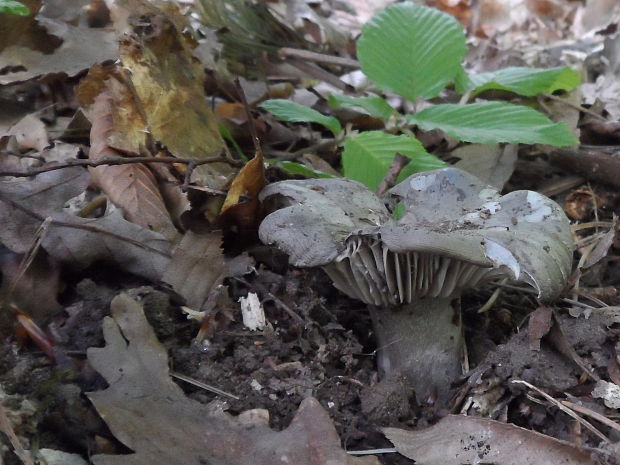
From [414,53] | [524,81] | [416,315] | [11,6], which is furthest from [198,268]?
[524,81]

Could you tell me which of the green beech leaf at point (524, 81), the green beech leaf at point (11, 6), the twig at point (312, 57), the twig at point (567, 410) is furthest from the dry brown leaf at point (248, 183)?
the twig at point (312, 57)

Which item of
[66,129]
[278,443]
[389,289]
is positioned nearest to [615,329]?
[389,289]

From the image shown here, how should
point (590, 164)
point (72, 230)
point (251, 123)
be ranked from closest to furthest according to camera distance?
point (72, 230) < point (251, 123) < point (590, 164)

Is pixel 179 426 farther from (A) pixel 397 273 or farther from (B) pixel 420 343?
(B) pixel 420 343

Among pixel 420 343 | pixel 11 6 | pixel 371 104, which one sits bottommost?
pixel 420 343

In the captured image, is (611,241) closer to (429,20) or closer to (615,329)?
(615,329)

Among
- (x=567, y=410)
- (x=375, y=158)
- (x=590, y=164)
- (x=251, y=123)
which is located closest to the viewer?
(x=567, y=410)
